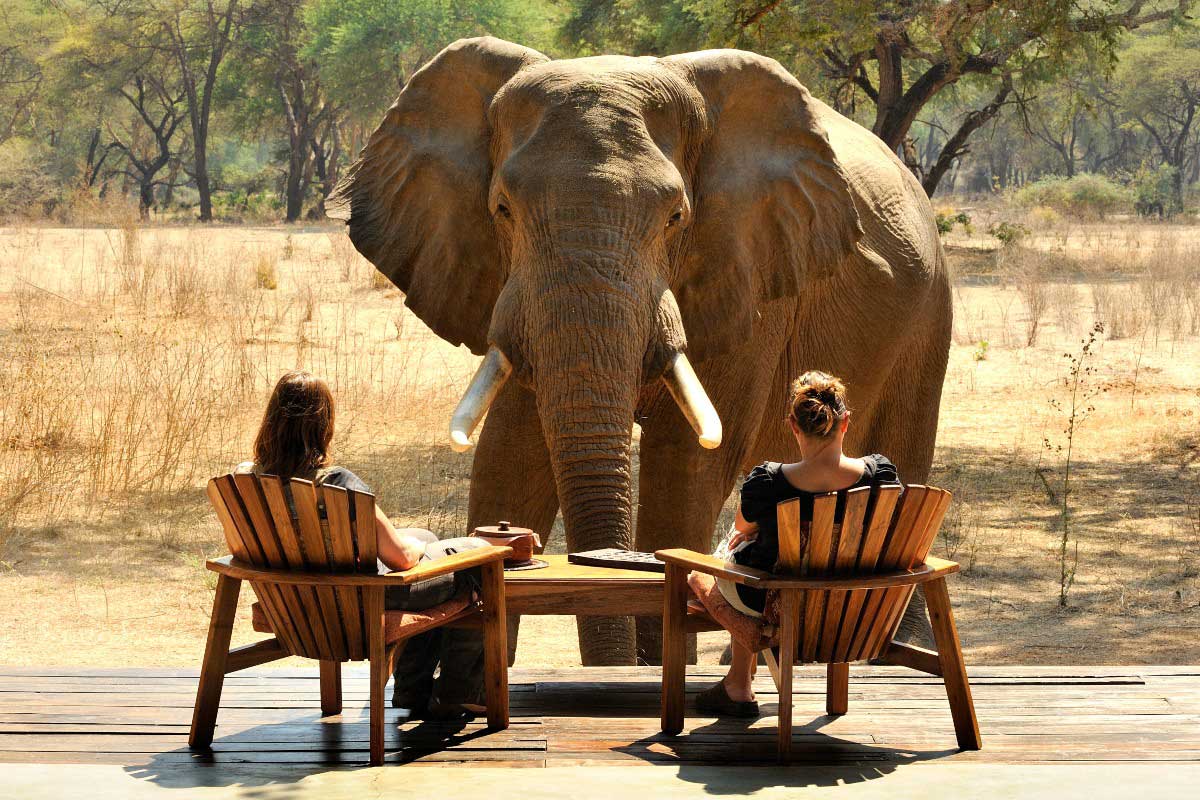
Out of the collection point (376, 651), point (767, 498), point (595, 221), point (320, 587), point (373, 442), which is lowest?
point (373, 442)

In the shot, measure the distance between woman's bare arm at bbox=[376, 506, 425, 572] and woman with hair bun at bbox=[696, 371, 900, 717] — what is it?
2.95 feet

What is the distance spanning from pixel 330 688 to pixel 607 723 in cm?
85

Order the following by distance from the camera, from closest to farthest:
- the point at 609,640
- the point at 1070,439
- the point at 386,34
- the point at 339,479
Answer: the point at 339,479 → the point at 609,640 → the point at 1070,439 → the point at 386,34

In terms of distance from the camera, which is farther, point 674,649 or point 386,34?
point 386,34

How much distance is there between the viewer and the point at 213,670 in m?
4.39

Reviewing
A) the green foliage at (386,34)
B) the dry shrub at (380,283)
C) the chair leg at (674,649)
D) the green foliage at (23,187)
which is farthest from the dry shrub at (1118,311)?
the green foliage at (23,187)

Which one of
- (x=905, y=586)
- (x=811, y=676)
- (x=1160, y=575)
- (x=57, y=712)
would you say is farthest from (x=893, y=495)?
(x=1160, y=575)

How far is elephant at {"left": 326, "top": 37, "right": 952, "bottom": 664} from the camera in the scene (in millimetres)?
5492

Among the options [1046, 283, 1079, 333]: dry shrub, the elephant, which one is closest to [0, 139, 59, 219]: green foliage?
[1046, 283, 1079, 333]: dry shrub

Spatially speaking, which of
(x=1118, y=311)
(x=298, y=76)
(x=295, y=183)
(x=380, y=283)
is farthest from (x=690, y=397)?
(x=298, y=76)

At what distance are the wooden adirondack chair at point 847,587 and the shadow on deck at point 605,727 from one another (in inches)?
6.8

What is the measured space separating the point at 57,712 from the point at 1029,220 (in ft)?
119

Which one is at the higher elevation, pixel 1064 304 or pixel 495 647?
pixel 1064 304

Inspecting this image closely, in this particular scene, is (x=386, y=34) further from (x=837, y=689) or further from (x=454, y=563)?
(x=454, y=563)
